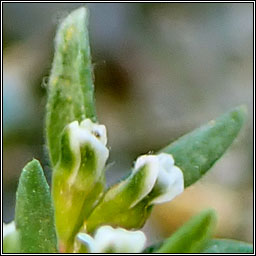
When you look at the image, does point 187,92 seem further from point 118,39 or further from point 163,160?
point 163,160

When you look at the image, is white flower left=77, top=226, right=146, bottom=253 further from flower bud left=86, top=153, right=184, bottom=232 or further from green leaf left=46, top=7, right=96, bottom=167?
green leaf left=46, top=7, right=96, bottom=167

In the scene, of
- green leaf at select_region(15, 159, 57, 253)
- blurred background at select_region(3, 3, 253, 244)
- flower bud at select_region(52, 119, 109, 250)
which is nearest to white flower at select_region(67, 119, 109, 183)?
flower bud at select_region(52, 119, 109, 250)

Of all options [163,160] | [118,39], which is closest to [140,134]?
[118,39]

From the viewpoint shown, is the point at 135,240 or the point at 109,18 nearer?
the point at 135,240

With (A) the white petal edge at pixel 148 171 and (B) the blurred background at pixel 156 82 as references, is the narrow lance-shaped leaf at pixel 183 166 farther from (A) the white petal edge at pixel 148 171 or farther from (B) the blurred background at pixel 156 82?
(B) the blurred background at pixel 156 82

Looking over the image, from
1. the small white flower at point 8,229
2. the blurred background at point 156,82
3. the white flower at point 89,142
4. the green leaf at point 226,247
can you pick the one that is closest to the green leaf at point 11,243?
the small white flower at point 8,229
